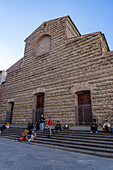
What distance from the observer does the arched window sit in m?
12.6

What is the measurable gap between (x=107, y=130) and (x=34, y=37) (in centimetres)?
1233

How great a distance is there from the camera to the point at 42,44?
13242mm

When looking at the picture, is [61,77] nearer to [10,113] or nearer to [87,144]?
[87,144]

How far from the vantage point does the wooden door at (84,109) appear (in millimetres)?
8223

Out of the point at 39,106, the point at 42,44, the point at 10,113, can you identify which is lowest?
the point at 10,113

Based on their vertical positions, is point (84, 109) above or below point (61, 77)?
below

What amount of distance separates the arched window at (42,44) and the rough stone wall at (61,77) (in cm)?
49

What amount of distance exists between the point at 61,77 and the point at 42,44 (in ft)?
17.4

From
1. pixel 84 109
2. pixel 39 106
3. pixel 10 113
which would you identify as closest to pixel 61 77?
pixel 84 109

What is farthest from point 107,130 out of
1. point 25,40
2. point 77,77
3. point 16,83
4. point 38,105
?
point 25,40

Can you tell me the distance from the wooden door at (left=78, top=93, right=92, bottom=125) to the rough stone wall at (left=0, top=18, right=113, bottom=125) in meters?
0.48

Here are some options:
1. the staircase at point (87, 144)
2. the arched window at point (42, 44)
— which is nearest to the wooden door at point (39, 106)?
the staircase at point (87, 144)

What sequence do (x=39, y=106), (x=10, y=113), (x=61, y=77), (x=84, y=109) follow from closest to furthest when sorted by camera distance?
(x=84, y=109)
(x=61, y=77)
(x=39, y=106)
(x=10, y=113)

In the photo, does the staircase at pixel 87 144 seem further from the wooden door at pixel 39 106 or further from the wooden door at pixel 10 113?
the wooden door at pixel 10 113
